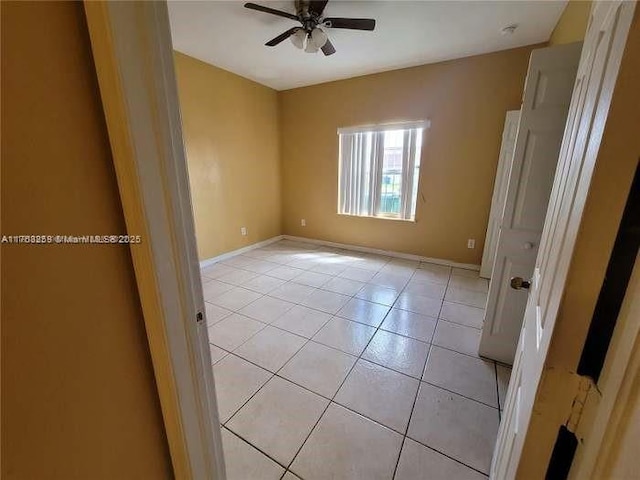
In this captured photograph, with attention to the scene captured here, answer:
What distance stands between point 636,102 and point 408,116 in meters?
3.63

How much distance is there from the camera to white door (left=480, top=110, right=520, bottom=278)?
293 cm

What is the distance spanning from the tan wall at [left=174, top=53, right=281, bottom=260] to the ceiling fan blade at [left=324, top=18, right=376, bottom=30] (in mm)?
1922

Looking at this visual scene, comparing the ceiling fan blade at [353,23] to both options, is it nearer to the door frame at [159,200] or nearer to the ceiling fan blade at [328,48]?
the ceiling fan blade at [328,48]

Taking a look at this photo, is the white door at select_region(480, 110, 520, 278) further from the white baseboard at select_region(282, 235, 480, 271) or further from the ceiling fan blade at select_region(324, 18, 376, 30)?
the ceiling fan blade at select_region(324, 18, 376, 30)

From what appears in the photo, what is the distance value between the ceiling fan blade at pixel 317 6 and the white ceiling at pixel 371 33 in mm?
166

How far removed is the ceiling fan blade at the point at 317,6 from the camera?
201 cm

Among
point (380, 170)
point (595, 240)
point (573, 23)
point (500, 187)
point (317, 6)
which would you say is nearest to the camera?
point (595, 240)

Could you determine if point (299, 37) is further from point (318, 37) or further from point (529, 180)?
point (529, 180)

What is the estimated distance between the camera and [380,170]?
13.0 feet

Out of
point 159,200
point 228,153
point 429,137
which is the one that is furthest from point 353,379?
point 228,153

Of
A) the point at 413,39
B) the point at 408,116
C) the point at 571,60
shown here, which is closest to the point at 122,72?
the point at 571,60

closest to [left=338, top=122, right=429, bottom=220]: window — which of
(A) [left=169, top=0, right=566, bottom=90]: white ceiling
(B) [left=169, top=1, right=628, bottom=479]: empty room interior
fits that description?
(B) [left=169, top=1, right=628, bottom=479]: empty room interior

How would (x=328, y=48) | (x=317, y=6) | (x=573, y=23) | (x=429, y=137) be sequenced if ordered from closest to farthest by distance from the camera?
1. (x=573, y=23)
2. (x=317, y=6)
3. (x=328, y=48)
4. (x=429, y=137)

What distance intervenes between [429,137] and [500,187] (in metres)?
1.08
